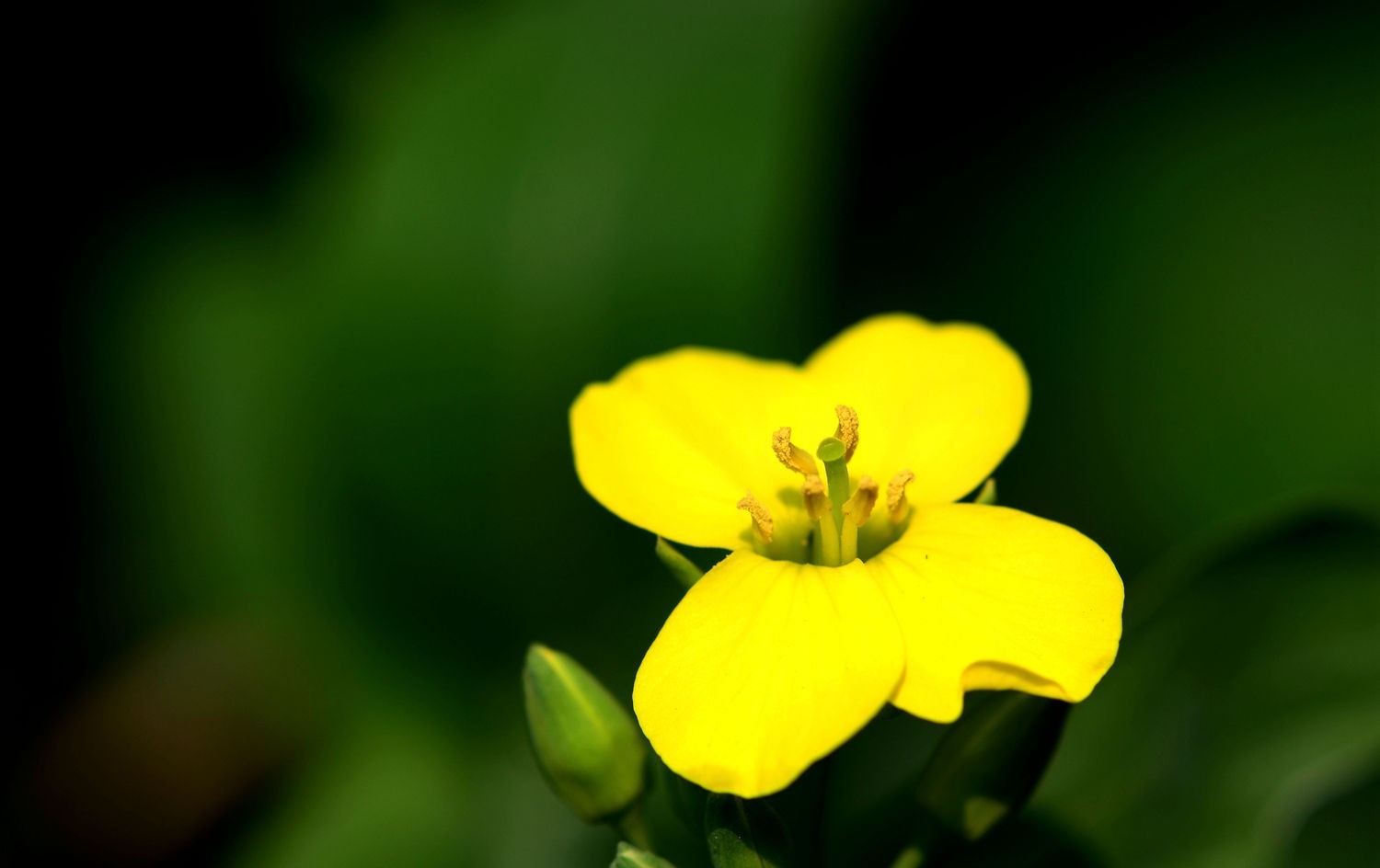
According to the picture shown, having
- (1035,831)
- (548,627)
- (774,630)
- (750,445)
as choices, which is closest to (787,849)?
(774,630)

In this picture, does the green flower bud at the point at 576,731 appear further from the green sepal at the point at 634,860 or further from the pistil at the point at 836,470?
the pistil at the point at 836,470

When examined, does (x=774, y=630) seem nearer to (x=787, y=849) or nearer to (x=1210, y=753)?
(x=787, y=849)

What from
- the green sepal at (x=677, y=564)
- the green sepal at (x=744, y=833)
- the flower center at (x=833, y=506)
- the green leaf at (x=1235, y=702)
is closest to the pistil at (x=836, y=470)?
the flower center at (x=833, y=506)

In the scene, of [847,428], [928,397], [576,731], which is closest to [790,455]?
[847,428]

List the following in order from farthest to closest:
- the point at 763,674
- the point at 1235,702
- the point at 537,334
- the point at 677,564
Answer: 1. the point at 537,334
2. the point at 1235,702
3. the point at 677,564
4. the point at 763,674

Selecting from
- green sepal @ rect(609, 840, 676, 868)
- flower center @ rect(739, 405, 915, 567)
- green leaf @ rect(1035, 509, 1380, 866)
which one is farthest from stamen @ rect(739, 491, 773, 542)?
green leaf @ rect(1035, 509, 1380, 866)

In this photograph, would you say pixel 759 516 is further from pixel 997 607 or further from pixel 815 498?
pixel 997 607

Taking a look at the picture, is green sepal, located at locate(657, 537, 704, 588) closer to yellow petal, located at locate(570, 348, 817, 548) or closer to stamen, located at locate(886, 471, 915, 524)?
yellow petal, located at locate(570, 348, 817, 548)
